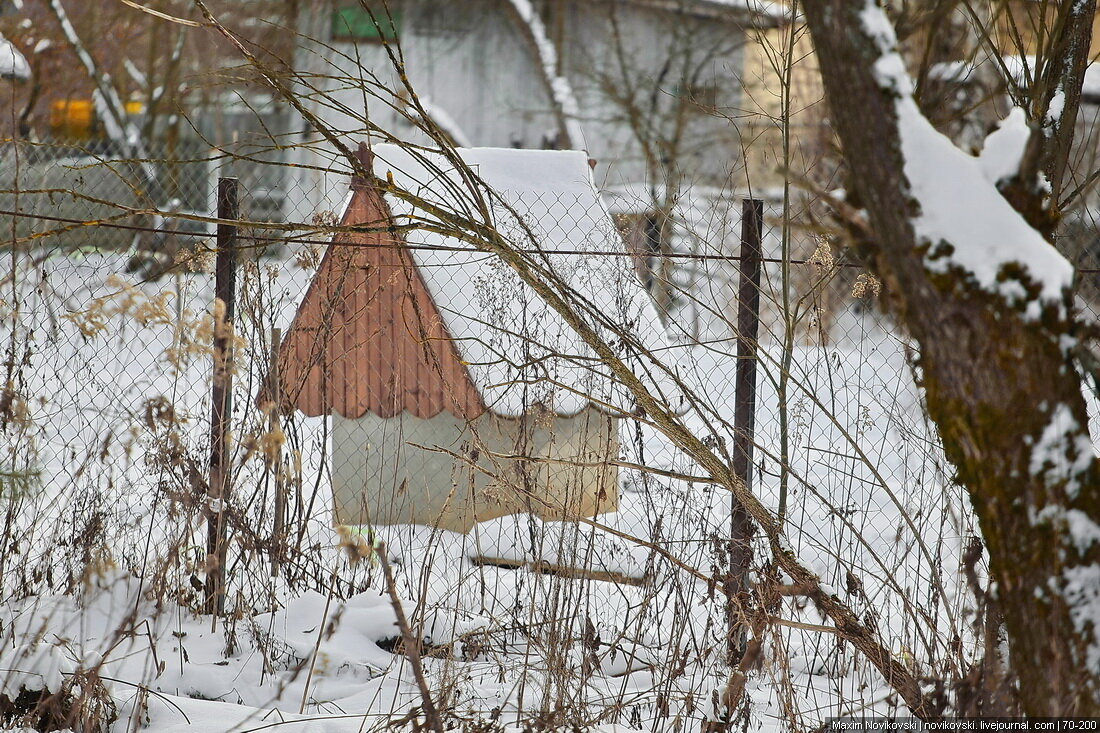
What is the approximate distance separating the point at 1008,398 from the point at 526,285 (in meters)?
2.88

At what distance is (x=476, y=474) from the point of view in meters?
4.34

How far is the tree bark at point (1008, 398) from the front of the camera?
1.63m

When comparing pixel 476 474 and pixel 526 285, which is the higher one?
pixel 526 285

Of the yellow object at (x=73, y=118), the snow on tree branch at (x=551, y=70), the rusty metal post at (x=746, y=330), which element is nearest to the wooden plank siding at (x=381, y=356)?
the rusty metal post at (x=746, y=330)

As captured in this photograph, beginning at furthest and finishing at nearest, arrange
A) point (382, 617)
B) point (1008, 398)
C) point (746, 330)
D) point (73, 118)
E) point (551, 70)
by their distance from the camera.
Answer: point (551, 70), point (73, 118), point (746, 330), point (382, 617), point (1008, 398)

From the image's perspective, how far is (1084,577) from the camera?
1.66 m

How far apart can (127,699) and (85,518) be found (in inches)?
45.1

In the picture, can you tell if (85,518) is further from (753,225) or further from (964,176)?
(964,176)

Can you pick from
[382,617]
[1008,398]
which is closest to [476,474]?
[382,617]

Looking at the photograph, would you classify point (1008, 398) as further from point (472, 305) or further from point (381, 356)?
point (381, 356)

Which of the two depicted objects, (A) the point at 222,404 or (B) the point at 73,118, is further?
(B) the point at 73,118

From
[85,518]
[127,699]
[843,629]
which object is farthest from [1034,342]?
[85,518]

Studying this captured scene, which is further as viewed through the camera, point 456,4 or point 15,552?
point 456,4

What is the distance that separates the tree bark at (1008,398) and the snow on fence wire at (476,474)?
0.72ft
